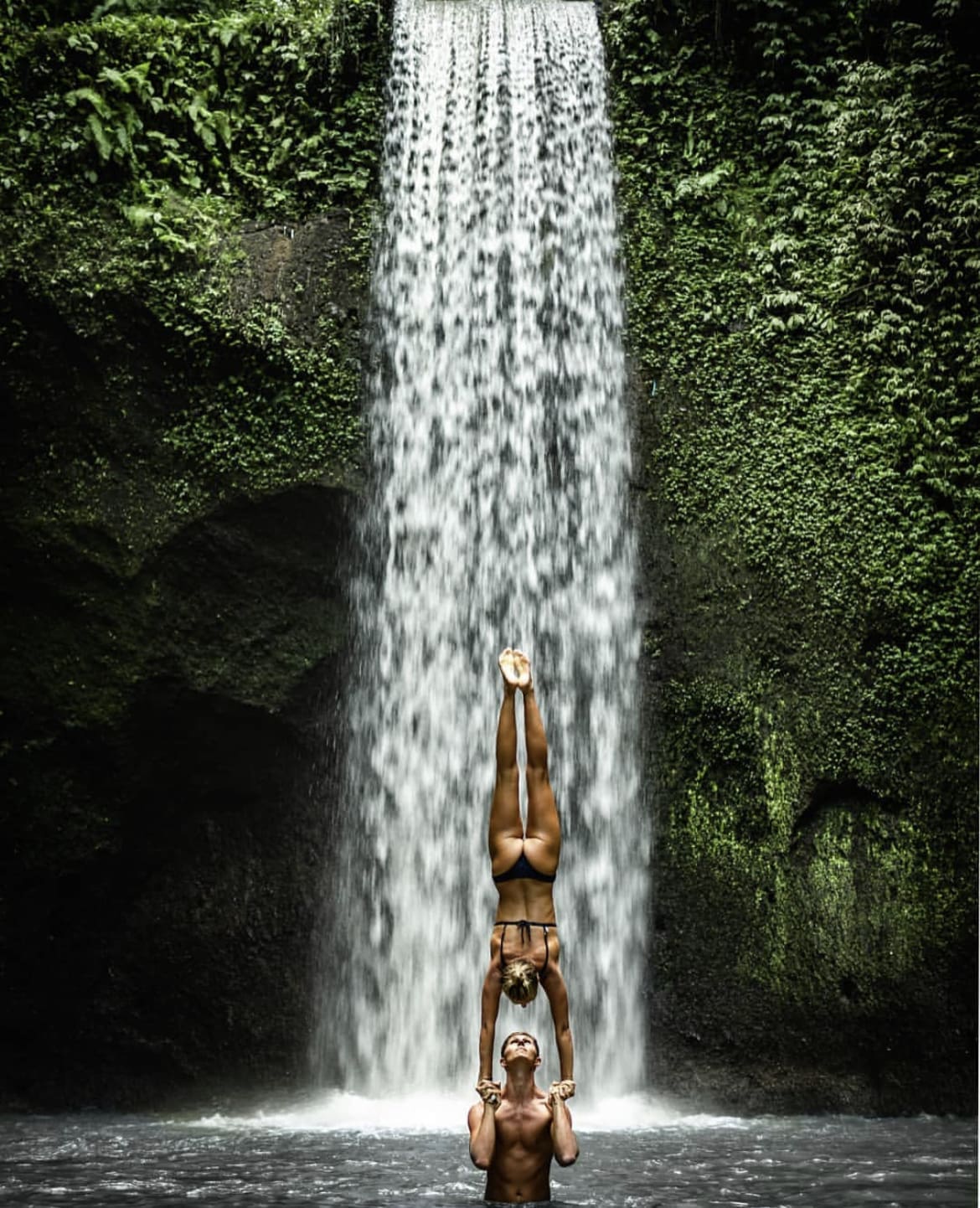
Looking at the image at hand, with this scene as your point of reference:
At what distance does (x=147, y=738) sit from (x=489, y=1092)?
6027mm

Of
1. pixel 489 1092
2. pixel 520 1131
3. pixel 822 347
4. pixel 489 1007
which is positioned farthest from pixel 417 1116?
pixel 822 347

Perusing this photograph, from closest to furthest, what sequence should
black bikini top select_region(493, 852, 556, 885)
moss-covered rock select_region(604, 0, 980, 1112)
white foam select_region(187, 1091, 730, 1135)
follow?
black bikini top select_region(493, 852, 556, 885) → white foam select_region(187, 1091, 730, 1135) → moss-covered rock select_region(604, 0, 980, 1112)

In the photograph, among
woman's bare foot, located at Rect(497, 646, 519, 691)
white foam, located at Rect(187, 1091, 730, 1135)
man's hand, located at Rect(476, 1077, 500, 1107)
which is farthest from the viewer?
white foam, located at Rect(187, 1091, 730, 1135)

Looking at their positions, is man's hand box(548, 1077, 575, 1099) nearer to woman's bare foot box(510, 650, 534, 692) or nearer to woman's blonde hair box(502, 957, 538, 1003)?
woman's blonde hair box(502, 957, 538, 1003)

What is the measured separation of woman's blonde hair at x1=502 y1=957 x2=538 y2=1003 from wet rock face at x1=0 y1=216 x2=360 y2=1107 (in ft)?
17.4

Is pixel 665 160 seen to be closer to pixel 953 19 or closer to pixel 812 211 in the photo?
pixel 812 211

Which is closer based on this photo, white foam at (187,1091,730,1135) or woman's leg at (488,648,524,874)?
woman's leg at (488,648,524,874)

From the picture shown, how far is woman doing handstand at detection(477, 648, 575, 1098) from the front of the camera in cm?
578

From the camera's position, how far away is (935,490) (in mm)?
10578

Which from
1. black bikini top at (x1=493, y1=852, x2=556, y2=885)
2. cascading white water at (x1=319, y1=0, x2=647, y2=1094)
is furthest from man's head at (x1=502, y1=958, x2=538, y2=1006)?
cascading white water at (x1=319, y1=0, x2=647, y2=1094)

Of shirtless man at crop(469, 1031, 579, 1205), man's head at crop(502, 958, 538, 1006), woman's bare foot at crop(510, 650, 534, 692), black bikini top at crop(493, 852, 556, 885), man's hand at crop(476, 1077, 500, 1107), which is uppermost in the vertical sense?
woman's bare foot at crop(510, 650, 534, 692)

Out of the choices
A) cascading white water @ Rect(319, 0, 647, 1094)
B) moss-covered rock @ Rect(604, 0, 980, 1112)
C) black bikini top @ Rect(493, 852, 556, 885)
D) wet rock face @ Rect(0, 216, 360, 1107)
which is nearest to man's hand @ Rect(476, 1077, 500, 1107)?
black bikini top @ Rect(493, 852, 556, 885)

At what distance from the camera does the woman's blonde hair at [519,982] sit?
5332mm

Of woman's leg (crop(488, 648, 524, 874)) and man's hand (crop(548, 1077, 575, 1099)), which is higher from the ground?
woman's leg (crop(488, 648, 524, 874))
